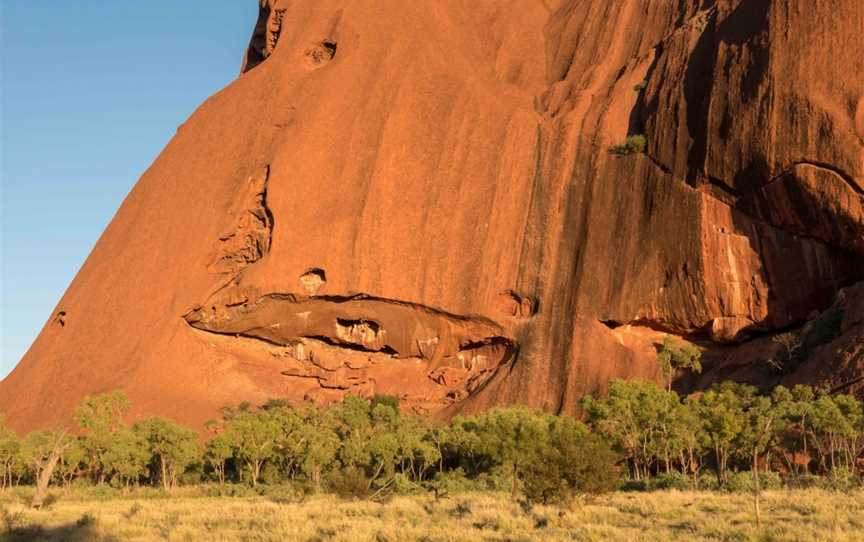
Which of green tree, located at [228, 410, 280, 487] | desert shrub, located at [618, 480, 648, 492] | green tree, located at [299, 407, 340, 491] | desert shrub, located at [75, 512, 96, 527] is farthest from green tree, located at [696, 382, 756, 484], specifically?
desert shrub, located at [75, 512, 96, 527]

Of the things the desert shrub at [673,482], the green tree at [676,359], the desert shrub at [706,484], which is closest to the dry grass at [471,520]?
the desert shrub at [706,484]

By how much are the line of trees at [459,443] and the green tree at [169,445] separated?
8 centimetres

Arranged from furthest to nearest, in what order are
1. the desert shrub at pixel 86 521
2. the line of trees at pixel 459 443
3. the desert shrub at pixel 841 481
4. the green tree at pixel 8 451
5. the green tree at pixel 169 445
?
the green tree at pixel 8 451
the green tree at pixel 169 445
the line of trees at pixel 459 443
the desert shrub at pixel 841 481
the desert shrub at pixel 86 521

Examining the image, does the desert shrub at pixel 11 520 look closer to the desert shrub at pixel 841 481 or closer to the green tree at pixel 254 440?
the green tree at pixel 254 440

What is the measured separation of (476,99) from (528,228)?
1041 cm

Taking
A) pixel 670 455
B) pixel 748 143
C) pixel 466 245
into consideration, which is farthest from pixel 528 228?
pixel 670 455

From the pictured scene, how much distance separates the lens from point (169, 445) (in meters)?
41.7

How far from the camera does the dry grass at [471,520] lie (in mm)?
18344

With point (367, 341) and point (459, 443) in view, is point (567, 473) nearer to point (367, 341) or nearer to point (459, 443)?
point (459, 443)

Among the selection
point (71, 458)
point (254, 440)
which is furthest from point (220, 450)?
point (71, 458)

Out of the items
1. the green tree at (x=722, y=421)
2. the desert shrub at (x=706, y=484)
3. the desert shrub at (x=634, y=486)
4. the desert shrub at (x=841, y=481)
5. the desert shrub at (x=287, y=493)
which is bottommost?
the desert shrub at (x=287, y=493)

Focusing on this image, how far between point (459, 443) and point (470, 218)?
18.3m

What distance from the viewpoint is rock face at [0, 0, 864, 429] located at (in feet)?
142

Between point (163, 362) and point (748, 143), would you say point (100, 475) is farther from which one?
point (748, 143)
